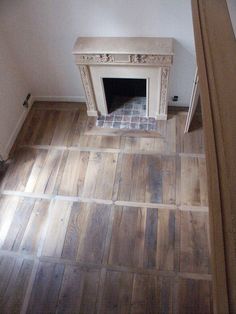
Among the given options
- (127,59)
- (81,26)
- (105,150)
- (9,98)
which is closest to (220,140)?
(127,59)

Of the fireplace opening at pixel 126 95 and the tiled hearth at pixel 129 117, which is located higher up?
the fireplace opening at pixel 126 95

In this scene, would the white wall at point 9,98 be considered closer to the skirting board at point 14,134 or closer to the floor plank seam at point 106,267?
the skirting board at point 14,134

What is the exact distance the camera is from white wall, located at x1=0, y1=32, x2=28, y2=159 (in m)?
2.73

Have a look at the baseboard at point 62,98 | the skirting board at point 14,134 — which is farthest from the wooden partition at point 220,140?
the skirting board at point 14,134

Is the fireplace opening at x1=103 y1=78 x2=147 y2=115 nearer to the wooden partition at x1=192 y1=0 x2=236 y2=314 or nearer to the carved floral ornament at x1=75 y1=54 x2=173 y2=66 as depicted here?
the carved floral ornament at x1=75 y1=54 x2=173 y2=66

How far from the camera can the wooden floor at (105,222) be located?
1.99 m

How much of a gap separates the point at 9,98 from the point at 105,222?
6.08 ft

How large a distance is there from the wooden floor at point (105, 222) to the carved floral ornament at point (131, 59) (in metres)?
→ 0.81

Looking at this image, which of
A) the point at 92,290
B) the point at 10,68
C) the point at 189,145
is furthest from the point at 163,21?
the point at 92,290

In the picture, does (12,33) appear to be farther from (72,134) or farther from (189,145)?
(189,145)

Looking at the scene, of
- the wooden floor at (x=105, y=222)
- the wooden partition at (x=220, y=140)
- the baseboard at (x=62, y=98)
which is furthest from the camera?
the baseboard at (x=62, y=98)

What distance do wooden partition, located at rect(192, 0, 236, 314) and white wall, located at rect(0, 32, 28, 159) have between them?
2.18m

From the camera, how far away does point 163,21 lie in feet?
7.41

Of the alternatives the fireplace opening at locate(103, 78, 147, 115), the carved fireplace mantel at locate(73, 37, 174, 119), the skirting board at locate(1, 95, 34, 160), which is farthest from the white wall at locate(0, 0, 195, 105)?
the skirting board at locate(1, 95, 34, 160)
